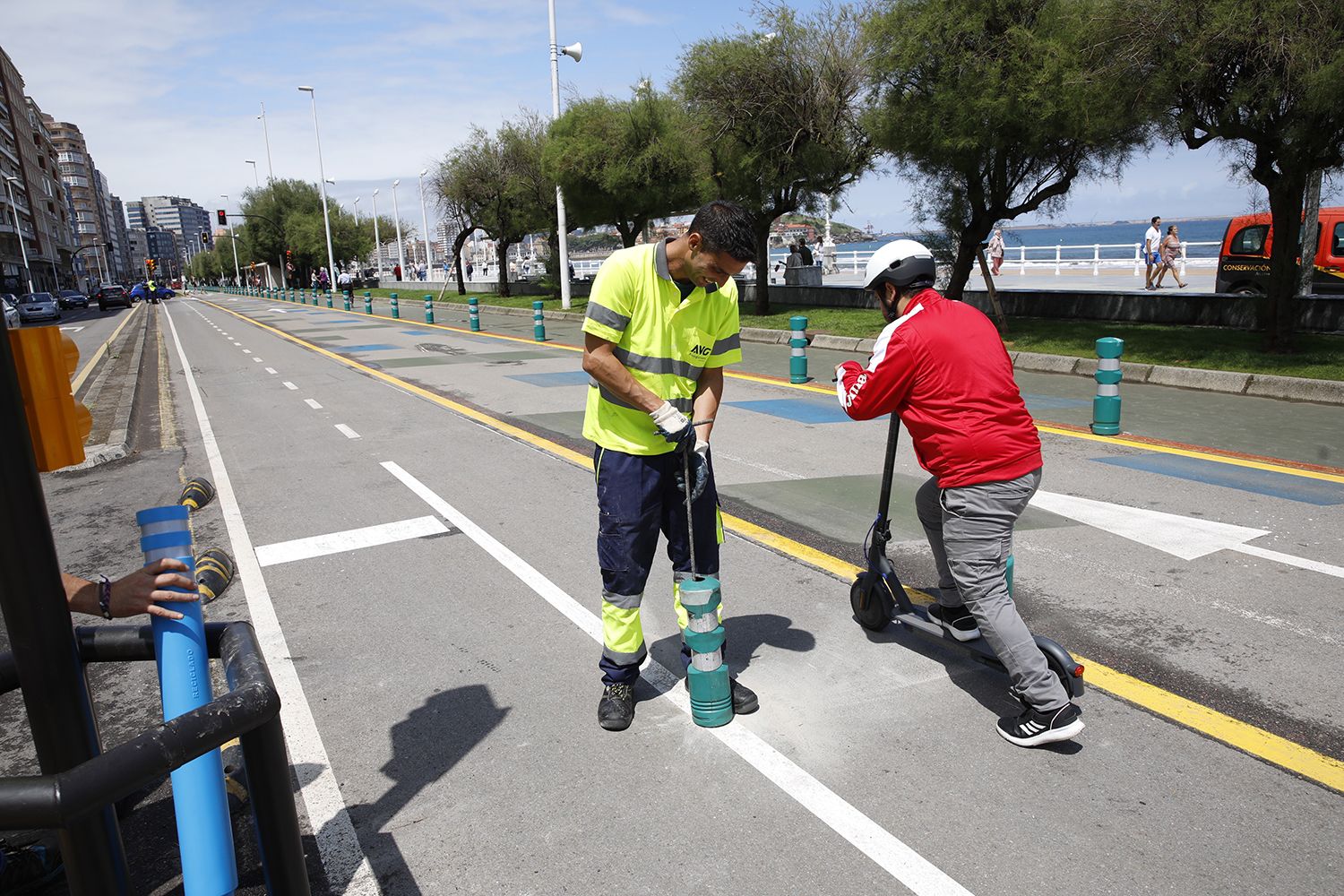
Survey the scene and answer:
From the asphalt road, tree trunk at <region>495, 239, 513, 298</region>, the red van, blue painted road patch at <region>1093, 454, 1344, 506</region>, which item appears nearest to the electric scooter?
the asphalt road

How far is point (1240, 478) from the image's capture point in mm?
7297

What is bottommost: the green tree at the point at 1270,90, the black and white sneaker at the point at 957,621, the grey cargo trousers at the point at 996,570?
the black and white sneaker at the point at 957,621

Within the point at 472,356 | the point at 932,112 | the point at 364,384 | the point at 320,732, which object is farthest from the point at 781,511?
the point at 472,356

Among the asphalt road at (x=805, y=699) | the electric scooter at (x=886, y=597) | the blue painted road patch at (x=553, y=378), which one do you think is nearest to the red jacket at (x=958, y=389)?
the electric scooter at (x=886, y=597)

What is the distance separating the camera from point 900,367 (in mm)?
3504

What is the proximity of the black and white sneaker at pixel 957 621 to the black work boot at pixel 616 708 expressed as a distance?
1429mm

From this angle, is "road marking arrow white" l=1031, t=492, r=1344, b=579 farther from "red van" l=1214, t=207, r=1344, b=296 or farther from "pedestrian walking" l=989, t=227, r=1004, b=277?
"pedestrian walking" l=989, t=227, r=1004, b=277

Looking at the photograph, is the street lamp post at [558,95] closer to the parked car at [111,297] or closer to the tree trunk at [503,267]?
the tree trunk at [503,267]

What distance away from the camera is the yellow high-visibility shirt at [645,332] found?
3.53m

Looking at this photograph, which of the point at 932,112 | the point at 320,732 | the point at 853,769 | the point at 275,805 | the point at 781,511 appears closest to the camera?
the point at 275,805

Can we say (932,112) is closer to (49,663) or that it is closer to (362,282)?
(49,663)

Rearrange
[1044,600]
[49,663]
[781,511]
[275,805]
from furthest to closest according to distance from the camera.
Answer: [781,511] < [1044,600] < [275,805] < [49,663]

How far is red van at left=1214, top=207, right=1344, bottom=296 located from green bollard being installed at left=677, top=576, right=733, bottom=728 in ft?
53.4

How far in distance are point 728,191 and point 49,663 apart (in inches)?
926
